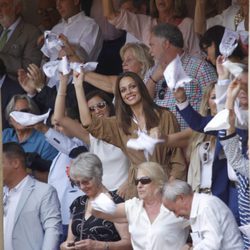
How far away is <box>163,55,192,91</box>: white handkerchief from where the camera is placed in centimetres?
1371

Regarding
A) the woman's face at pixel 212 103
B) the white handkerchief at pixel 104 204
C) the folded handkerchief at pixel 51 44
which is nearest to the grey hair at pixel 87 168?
the white handkerchief at pixel 104 204

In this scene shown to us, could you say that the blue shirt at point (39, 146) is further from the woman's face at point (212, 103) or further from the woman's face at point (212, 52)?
the woman's face at point (212, 103)

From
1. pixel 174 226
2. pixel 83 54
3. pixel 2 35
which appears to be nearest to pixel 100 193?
pixel 174 226

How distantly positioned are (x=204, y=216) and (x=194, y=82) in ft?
4.88

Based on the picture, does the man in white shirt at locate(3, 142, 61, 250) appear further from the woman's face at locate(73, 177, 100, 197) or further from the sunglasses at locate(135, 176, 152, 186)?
the sunglasses at locate(135, 176, 152, 186)

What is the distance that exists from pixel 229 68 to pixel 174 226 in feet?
4.14

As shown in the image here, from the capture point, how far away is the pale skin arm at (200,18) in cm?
1508

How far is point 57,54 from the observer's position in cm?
1554

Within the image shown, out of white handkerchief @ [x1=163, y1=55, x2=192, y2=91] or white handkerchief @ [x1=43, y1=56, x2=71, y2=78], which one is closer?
white handkerchief @ [x1=163, y1=55, x2=192, y2=91]

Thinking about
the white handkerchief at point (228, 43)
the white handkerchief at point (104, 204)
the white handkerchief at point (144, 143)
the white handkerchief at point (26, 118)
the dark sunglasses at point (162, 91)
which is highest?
the white handkerchief at point (228, 43)

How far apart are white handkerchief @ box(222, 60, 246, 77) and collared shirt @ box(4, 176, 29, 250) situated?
221 cm

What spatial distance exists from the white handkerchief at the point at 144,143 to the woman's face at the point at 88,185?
0.44 metres

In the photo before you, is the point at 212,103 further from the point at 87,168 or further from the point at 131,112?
the point at 87,168

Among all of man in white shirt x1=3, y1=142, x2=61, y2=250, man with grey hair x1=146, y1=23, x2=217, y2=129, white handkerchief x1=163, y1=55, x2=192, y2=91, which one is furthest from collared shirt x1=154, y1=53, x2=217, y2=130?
man in white shirt x1=3, y1=142, x2=61, y2=250
